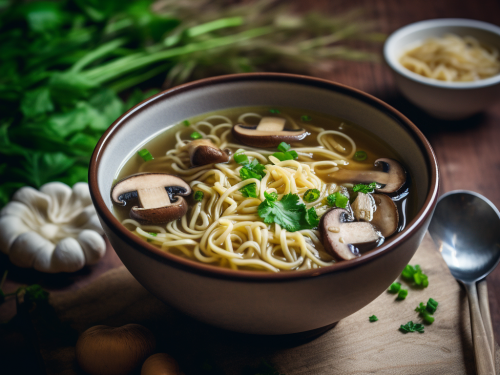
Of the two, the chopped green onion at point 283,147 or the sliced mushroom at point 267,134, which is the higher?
the sliced mushroom at point 267,134

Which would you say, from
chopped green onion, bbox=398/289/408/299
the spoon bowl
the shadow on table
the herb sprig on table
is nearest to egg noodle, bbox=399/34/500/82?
the shadow on table

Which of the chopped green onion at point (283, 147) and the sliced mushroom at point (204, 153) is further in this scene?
the chopped green onion at point (283, 147)

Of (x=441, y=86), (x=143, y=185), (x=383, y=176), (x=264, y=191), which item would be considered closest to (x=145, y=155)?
(x=143, y=185)

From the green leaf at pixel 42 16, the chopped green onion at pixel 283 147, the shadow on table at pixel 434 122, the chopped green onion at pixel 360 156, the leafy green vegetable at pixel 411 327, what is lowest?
the shadow on table at pixel 434 122

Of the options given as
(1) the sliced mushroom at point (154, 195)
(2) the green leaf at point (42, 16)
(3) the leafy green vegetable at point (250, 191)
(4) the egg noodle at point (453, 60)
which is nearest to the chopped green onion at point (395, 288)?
(3) the leafy green vegetable at point (250, 191)

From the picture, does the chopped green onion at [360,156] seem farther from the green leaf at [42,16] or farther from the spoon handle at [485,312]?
the green leaf at [42,16]

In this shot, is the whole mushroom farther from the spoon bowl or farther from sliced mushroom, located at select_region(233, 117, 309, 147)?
the spoon bowl
